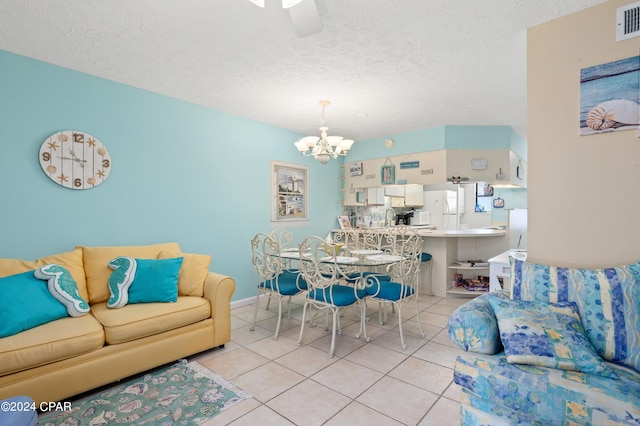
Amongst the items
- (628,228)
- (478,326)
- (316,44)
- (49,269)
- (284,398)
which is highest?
(316,44)

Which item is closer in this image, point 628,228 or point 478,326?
point 478,326

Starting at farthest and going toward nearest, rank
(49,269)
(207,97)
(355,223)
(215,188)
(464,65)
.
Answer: (355,223), (215,188), (207,97), (464,65), (49,269)

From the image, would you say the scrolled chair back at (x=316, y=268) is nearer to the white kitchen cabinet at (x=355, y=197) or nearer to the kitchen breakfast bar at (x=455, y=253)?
the kitchen breakfast bar at (x=455, y=253)

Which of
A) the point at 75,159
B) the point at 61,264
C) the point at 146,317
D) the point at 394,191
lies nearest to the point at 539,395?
the point at 146,317

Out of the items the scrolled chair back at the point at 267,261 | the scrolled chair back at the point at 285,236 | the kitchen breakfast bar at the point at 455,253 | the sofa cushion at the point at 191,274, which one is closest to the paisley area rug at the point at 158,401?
the sofa cushion at the point at 191,274

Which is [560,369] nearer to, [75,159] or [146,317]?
[146,317]

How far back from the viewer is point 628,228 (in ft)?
6.19

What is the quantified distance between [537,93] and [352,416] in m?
2.50

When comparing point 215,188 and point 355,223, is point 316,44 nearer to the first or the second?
point 215,188

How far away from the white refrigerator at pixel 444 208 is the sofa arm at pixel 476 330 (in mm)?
3590

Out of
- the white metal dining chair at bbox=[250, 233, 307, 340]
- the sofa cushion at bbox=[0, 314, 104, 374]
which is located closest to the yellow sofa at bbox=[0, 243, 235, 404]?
the sofa cushion at bbox=[0, 314, 104, 374]

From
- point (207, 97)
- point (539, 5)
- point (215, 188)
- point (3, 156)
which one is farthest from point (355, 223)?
point (3, 156)

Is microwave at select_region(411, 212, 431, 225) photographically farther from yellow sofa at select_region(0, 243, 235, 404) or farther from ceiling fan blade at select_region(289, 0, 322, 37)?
ceiling fan blade at select_region(289, 0, 322, 37)

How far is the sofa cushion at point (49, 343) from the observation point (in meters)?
1.82
